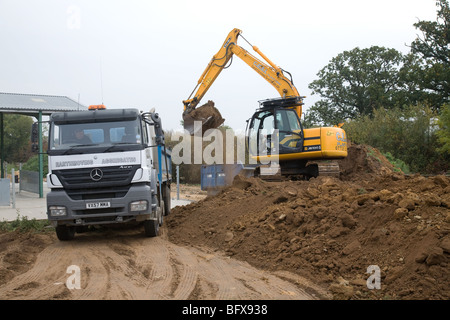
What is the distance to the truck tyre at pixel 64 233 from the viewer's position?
9.38 metres

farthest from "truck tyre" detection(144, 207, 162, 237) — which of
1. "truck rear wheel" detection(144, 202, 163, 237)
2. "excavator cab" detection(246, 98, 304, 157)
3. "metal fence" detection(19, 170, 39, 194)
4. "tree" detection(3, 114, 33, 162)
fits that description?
"tree" detection(3, 114, 33, 162)

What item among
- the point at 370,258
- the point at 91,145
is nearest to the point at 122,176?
the point at 91,145

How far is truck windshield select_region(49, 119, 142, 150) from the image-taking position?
898 centimetres

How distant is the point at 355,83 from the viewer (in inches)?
1700

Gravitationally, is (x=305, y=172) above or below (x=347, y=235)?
above

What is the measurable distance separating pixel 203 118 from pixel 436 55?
23.7 m

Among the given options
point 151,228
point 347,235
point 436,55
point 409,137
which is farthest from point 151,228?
point 436,55

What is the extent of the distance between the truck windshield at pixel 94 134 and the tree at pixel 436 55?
27.7 metres

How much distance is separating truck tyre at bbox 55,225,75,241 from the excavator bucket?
7.09 meters

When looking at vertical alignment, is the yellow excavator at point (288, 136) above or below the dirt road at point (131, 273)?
above

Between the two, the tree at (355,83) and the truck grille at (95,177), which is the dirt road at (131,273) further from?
the tree at (355,83)

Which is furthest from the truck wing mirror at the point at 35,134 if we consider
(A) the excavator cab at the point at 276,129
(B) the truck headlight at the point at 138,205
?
(A) the excavator cab at the point at 276,129

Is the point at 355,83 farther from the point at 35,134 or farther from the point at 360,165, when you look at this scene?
the point at 35,134
